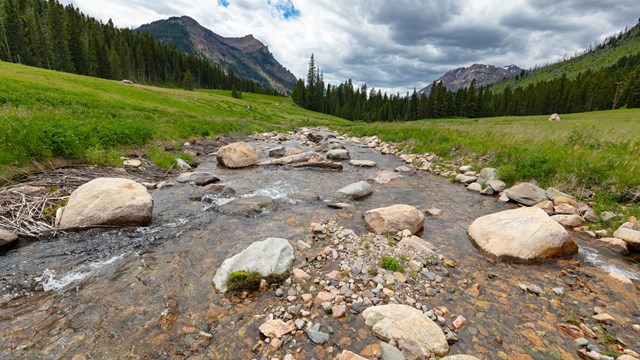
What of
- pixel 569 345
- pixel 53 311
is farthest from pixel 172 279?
pixel 569 345

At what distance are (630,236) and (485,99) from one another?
110 m

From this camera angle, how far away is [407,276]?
5.75 meters

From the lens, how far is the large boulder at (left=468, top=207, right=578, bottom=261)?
22.0 feet

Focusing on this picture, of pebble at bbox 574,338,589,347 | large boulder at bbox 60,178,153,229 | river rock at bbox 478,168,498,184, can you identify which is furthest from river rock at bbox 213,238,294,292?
river rock at bbox 478,168,498,184

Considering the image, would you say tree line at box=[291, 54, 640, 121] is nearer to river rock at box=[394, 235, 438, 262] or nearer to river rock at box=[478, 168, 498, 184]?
river rock at box=[478, 168, 498, 184]

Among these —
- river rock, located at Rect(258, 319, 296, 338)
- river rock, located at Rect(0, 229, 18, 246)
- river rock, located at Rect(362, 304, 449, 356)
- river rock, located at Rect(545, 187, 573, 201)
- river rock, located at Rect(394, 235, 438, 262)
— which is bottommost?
river rock, located at Rect(258, 319, 296, 338)

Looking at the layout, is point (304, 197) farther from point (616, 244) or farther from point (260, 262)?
point (616, 244)

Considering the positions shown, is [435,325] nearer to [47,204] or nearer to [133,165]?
[47,204]

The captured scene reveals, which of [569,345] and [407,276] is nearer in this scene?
[569,345]

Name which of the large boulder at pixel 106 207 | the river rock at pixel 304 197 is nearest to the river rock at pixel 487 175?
the river rock at pixel 304 197

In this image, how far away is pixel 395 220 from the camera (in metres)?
8.05

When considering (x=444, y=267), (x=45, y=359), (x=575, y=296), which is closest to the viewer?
(x=45, y=359)

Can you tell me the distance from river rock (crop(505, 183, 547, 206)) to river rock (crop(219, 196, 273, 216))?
9.80 metres

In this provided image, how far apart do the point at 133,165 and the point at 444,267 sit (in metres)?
13.6
